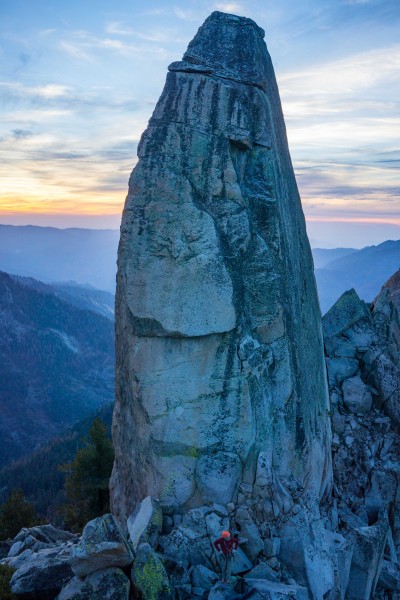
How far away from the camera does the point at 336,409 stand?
76.3 feet

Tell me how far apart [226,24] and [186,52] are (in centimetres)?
208

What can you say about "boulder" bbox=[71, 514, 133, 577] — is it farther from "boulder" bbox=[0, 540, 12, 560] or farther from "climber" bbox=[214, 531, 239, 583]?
"boulder" bbox=[0, 540, 12, 560]

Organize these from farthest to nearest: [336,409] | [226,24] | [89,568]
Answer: [336,409] → [226,24] → [89,568]

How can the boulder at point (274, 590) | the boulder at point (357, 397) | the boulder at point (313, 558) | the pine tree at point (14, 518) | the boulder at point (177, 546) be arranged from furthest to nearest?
the pine tree at point (14, 518), the boulder at point (357, 397), the boulder at point (313, 558), the boulder at point (177, 546), the boulder at point (274, 590)

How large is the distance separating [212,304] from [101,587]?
8.59 meters

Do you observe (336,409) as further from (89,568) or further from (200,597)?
(89,568)

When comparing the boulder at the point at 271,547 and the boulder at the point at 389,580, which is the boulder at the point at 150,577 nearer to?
the boulder at the point at 271,547

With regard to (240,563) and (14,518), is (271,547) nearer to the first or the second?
(240,563)

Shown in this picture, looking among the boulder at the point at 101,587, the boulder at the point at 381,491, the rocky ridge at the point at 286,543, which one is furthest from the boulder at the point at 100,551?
the boulder at the point at 381,491

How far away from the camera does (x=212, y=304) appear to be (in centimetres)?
1691

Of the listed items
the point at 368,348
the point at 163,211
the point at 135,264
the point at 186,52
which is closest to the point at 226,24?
the point at 186,52

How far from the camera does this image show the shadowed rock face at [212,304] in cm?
1691

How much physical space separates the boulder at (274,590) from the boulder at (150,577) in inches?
88.4

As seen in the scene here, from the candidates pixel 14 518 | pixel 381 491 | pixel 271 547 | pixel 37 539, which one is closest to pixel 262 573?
pixel 271 547
